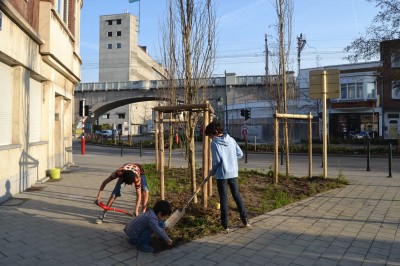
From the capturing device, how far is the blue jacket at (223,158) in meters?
5.71

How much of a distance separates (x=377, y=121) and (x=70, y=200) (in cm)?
3820

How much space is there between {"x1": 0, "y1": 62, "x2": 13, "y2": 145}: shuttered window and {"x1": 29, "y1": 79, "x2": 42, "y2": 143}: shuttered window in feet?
4.86

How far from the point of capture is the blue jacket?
18.7 feet

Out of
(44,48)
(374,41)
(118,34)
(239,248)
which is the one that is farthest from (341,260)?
(118,34)

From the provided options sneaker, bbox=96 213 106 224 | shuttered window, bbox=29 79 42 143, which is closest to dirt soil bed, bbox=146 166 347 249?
sneaker, bbox=96 213 106 224

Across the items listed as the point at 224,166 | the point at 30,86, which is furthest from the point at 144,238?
the point at 30,86

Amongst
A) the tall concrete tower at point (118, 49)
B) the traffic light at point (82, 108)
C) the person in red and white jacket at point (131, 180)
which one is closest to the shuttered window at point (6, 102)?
the person in red and white jacket at point (131, 180)

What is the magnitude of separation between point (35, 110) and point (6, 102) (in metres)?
2.31

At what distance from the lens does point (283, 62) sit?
11836mm

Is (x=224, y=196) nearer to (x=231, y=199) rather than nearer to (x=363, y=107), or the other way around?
(x=231, y=199)

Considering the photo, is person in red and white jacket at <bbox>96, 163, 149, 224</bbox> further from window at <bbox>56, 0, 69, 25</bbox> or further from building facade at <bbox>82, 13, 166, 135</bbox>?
building facade at <bbox>82, 13, 166, 135</bbox>

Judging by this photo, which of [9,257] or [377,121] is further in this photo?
[377,121]

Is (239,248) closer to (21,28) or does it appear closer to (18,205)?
(18,205)

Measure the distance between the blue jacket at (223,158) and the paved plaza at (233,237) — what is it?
91 centimetres
